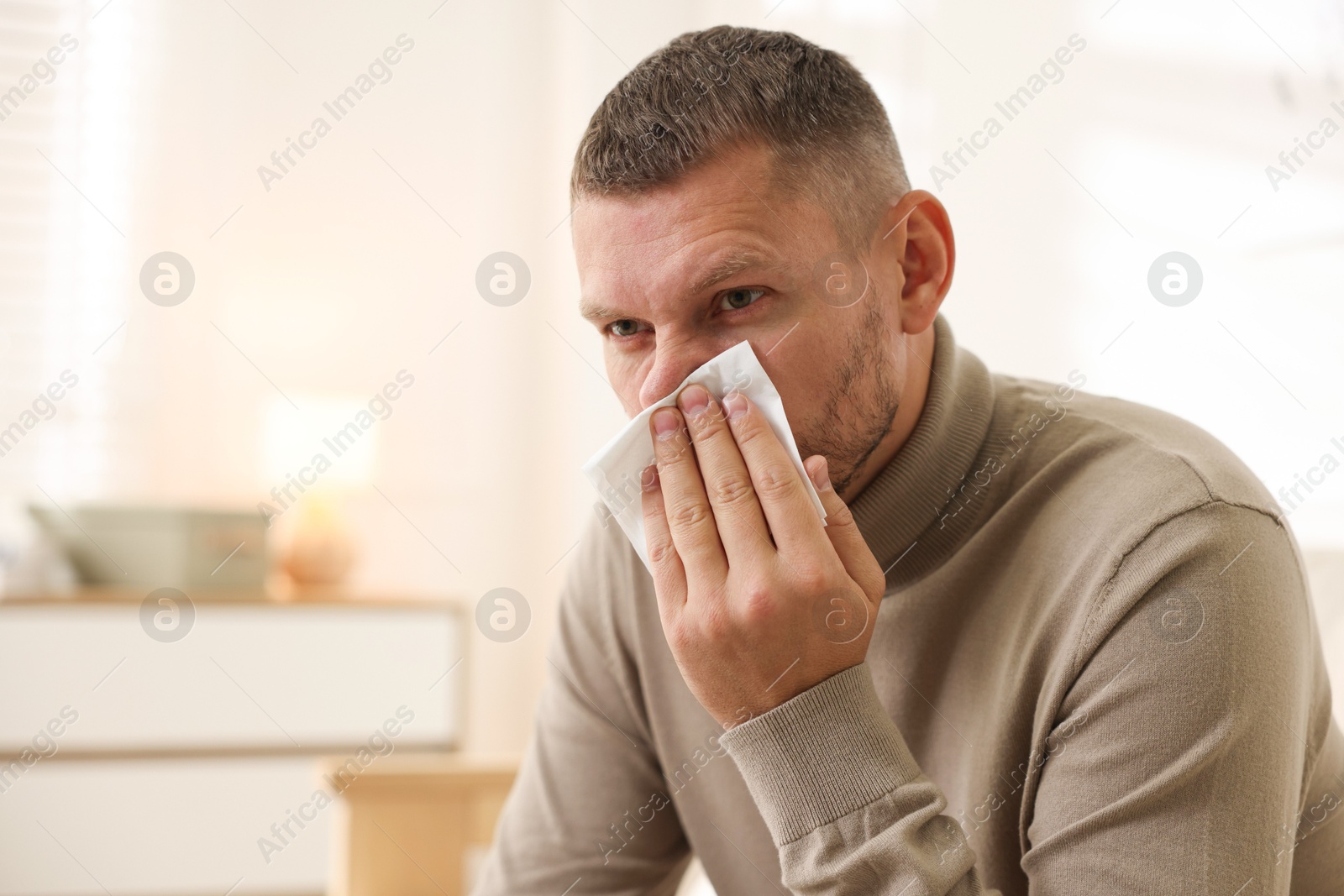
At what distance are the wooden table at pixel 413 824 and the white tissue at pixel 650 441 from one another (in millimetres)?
750

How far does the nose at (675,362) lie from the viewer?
0.90 meters

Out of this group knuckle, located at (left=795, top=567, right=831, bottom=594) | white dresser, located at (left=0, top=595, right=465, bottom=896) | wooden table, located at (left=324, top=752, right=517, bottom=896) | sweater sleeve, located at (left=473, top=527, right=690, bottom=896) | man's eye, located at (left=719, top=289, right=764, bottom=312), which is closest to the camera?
knuckle, located at (left=795, top=567, right=831, bottom=594)

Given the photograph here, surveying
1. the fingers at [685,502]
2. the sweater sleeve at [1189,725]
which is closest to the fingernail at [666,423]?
the fingers at [685,502]

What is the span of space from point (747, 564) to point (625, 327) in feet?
0.84

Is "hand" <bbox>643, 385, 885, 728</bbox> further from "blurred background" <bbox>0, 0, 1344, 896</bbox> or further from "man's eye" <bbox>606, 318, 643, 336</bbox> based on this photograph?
"blurred background" <bbox>0, 0, 1344, 896</bbox>

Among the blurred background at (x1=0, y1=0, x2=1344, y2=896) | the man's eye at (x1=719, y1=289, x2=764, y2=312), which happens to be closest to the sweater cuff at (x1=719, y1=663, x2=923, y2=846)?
the man's eye at (x1=719, y1=289, x2=764, y2=312)

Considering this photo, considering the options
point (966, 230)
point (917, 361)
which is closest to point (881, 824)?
point (917, 361)

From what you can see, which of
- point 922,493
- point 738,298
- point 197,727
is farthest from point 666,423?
point 197,727

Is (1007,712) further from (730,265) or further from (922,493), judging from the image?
(730,265)

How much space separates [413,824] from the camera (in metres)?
1.48

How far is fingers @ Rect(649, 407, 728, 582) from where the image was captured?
2.79 ft

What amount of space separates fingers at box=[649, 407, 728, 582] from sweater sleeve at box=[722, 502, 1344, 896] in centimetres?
13

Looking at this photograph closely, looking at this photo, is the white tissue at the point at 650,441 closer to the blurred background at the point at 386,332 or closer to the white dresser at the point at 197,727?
the blurred background at the point at 386,332

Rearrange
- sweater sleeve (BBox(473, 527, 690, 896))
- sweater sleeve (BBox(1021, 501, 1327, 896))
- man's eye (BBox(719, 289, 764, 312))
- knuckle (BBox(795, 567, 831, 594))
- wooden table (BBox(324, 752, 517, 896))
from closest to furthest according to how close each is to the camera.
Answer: sweater sleeve (BBox(1021, 501, 1327, 896)) < knuckle (BBox(795, 567, 831, 594)) < man's eye (BBox(719, 289, 764, 312)) < sweater sleeve (BBox(473, 527, 690, 896)) < wooden table (BBox(324, 752, 517, 896))
